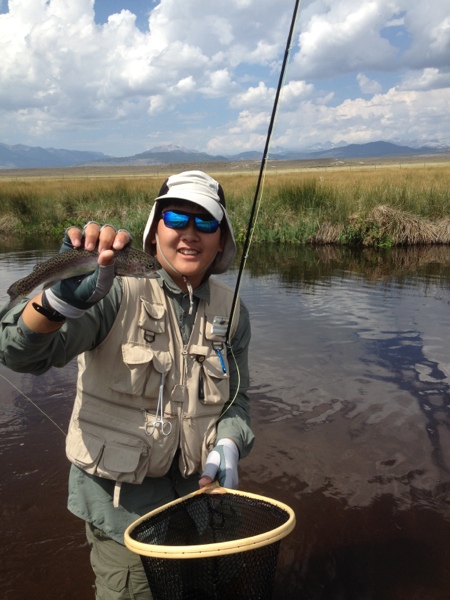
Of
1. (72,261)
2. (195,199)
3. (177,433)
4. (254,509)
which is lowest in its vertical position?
(254,509)

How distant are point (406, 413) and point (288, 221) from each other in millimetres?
14854

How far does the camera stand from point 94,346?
8.57 ft

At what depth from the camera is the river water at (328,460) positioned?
13.6 feet

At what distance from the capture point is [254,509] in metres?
2.56

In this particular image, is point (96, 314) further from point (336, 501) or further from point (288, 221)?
point (288, 221)

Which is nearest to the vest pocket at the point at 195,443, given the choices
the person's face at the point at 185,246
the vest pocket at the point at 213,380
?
the vest pocket at the point at 213,380

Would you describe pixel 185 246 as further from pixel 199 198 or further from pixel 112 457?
pixel 112 457

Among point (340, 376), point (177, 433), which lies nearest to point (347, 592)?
point (177, 433)

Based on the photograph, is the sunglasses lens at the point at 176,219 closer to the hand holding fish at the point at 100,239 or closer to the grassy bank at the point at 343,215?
the hand holding fish at the point at 100,239

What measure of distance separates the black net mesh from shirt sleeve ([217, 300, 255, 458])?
35 cm

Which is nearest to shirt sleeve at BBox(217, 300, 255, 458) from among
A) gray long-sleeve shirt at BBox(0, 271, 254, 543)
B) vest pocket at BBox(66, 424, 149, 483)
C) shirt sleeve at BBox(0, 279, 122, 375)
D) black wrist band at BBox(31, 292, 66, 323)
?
gray long-sleeve shirt at BBox(0, 271, 254, 543)

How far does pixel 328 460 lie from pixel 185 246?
367cm

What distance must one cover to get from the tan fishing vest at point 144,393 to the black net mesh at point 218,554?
9.1 inches

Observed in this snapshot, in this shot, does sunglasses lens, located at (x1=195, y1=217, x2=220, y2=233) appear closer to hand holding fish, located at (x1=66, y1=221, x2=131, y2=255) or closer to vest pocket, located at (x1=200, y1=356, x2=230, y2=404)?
hand holding fish, located at (x1=66, y1=221, x2=131, y2=255)
